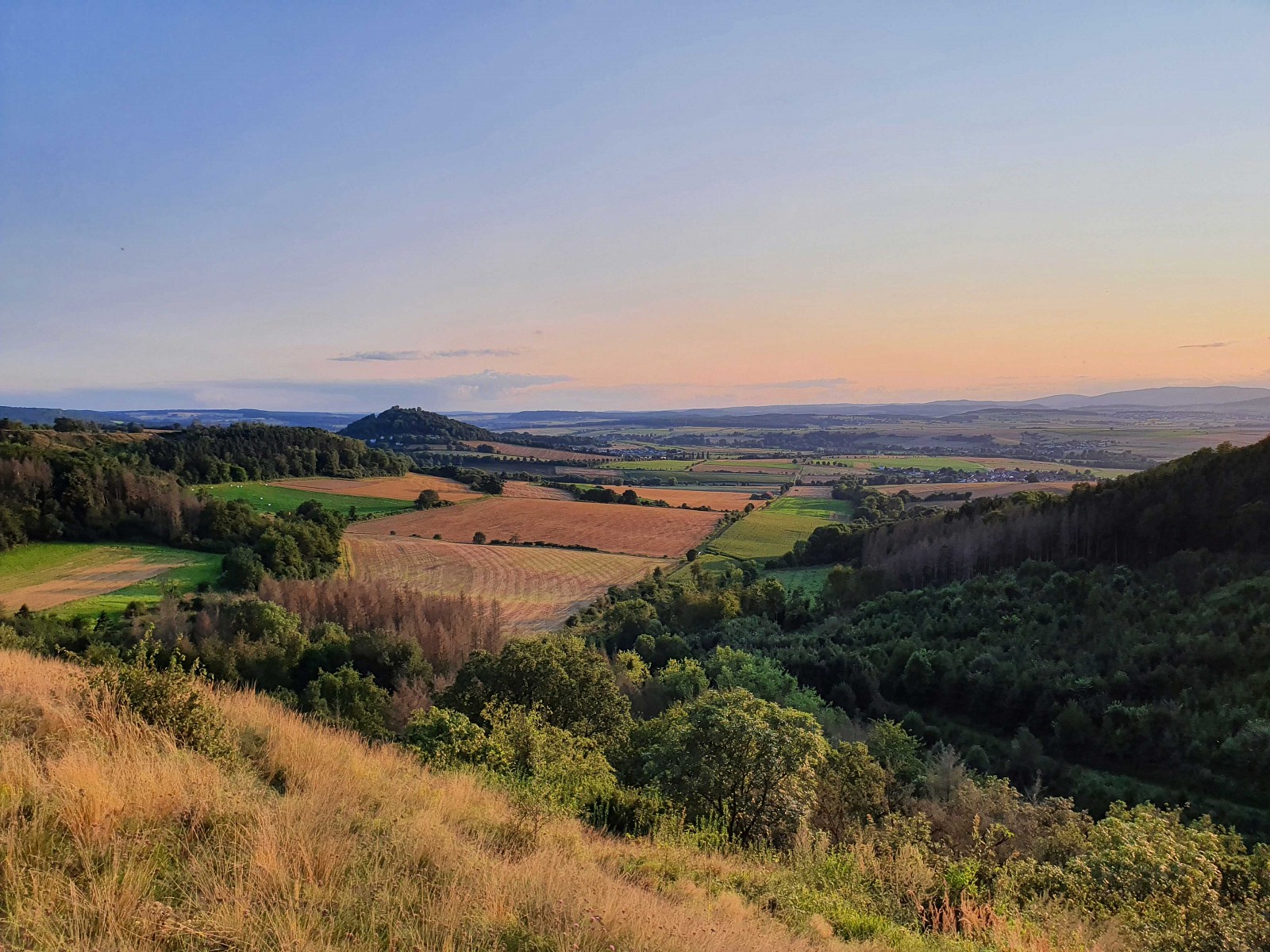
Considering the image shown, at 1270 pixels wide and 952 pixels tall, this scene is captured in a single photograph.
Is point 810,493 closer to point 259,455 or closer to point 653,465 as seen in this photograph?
point 653,465

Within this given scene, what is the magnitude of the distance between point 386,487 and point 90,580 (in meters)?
42.2

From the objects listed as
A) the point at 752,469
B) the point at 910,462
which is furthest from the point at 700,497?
the point at 910,462

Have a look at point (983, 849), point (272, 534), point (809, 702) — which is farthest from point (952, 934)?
point (272, 534)

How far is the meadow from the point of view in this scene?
7012 centimetres

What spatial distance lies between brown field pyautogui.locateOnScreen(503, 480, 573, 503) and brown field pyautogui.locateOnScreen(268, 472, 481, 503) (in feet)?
14.7

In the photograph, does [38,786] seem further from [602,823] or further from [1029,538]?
[1029,538]

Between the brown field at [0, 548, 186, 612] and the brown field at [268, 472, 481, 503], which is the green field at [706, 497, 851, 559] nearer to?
the brown field at [268, 472, 481, 503]

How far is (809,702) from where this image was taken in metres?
24.0

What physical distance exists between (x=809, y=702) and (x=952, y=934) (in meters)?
17.3

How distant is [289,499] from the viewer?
74062mm

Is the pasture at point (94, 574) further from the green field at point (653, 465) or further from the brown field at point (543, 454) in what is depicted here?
the green field at point (653, 465)

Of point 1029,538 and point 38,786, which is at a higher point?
point 38,786

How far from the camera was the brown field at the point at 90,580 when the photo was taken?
39906 mm

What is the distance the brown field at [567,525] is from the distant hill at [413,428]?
86164mm
